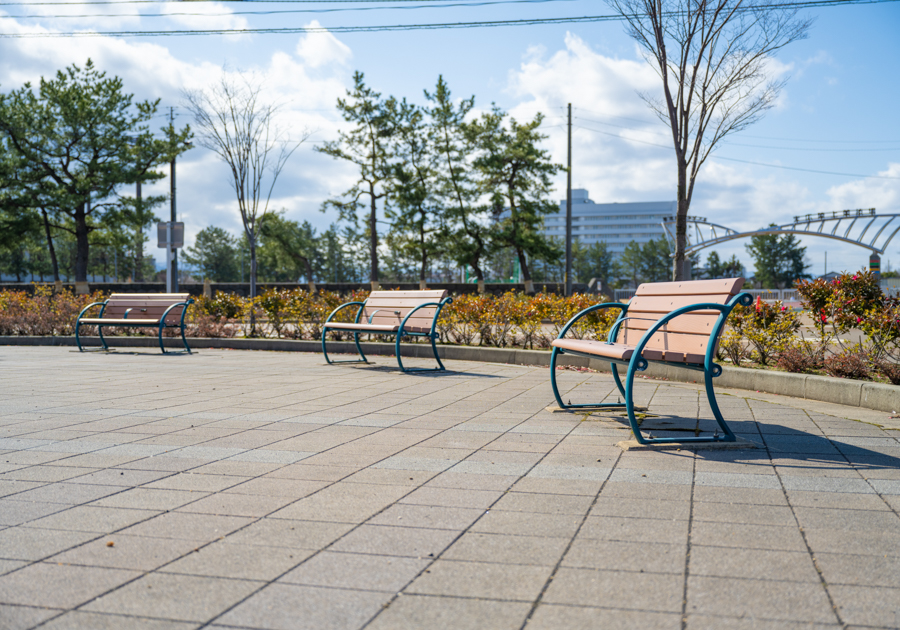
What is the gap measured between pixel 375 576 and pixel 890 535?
1990 mm

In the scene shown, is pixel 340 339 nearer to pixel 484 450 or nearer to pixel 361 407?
pixel 361 407

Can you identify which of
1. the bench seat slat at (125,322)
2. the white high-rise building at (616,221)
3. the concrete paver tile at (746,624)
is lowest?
the concrete paver tile at (746,624)

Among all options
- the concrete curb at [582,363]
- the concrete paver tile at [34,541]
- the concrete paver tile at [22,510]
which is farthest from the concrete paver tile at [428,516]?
the concrete curb at [582,363]

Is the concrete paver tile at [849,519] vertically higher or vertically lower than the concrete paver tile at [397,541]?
Answer: higher

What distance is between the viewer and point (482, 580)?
2.29 meters

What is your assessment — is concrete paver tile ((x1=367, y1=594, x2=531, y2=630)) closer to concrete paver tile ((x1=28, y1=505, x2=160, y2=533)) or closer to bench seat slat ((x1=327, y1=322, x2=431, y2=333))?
concrete paver tile ((x1=28, y1=505, x2=160, y2=533))

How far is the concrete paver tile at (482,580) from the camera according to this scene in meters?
2.19

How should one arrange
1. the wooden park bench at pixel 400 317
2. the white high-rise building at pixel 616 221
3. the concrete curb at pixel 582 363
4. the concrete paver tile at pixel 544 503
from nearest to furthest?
the concrete paver tile at pixel 544 503 < the concrete curb at pixel 582 363 < the wooden park bench at pixel 400 317 < the white high-rise building at pixel 616 221

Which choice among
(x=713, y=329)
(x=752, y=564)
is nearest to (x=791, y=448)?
(x=713, y=329)

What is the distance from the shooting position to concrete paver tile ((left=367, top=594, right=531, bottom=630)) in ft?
6.48

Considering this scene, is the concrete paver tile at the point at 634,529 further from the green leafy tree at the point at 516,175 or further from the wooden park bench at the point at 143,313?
the green leafy tree at the point at 516,175

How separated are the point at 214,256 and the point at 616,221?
330 ft

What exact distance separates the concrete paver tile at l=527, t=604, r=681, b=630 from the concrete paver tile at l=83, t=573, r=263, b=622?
3.01 ft

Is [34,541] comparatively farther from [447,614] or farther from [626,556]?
[626,556]
